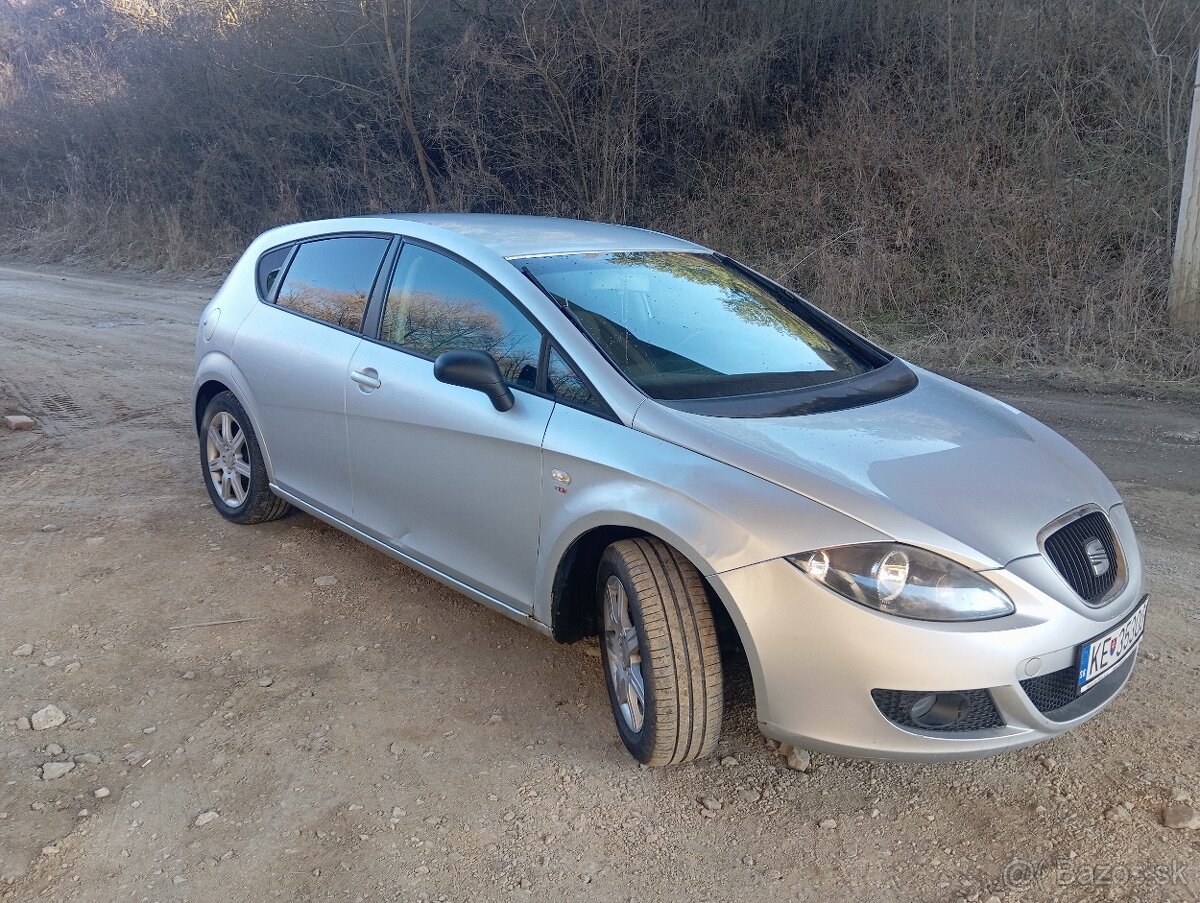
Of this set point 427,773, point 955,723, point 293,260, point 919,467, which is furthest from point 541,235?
point 955,723

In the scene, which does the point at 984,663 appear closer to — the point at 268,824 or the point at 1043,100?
the point at 268,824

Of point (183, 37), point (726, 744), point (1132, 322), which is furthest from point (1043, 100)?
point (183, 37)

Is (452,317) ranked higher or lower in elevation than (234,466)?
higher

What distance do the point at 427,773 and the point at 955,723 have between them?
1602 millimetres

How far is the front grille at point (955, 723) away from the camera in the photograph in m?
Result: 2.65

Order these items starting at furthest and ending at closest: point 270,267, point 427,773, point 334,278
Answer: point 270,267
point 334,278
point 427,773

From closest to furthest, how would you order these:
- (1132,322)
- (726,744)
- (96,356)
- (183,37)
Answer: (726,744) < (1132,322) < (96,356) < (183,37)

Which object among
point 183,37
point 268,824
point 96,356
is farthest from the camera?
point 183,37

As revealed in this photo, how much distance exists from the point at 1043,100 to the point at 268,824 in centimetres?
1257

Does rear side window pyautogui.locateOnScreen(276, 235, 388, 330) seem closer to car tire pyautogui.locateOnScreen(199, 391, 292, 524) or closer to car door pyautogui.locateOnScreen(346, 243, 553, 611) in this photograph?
car door pyautogui.locateOnScreen(346, 243, 553, 611)

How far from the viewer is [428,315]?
3984mm

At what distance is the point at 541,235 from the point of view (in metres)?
4.15

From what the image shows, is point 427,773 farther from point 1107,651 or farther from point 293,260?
point 293,260

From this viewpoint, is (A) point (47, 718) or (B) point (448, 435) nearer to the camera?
(A) point (47, 718)
